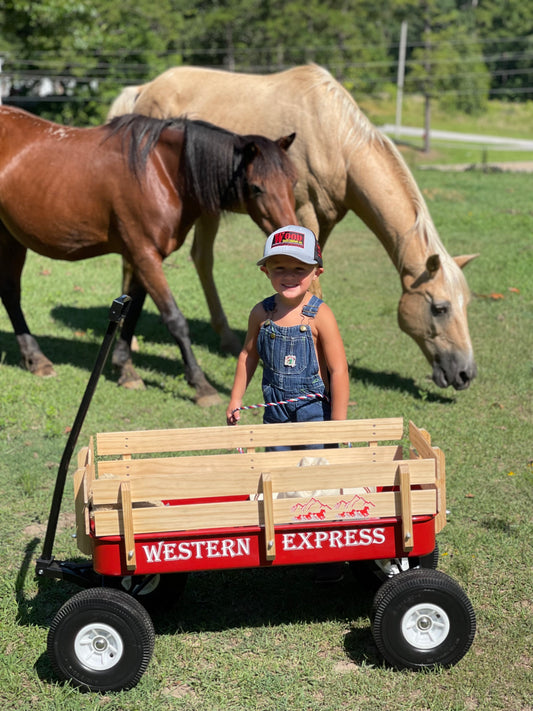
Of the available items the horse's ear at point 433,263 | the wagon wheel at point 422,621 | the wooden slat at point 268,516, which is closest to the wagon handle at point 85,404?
the wooden slat at point 268,516

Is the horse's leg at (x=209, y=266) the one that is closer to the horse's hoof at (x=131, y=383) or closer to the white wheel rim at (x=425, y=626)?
the horse's hoof at (x=131, y=383)

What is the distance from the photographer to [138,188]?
680 cm

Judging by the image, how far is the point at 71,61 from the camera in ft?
97.4

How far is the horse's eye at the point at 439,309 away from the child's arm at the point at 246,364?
3.41 m

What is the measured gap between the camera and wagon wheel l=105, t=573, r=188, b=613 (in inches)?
147

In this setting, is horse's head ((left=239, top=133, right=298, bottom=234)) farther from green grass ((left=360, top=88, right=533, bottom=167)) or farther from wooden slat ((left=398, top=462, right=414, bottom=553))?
green grass ((left=360, top=88, right=533, bottom=167))

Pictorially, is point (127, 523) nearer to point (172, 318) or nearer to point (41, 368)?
point (172, 318)

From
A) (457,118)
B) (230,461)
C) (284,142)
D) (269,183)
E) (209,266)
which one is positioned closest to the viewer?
(230,461)

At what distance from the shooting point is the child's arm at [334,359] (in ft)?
12.7

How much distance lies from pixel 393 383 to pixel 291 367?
3762mm

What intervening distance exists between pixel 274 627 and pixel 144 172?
4308 millimetres

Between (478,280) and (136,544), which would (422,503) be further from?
(478,280)

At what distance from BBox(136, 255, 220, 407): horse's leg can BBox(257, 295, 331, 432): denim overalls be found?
2930 mm

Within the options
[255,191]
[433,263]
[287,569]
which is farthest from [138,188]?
[287,569]
